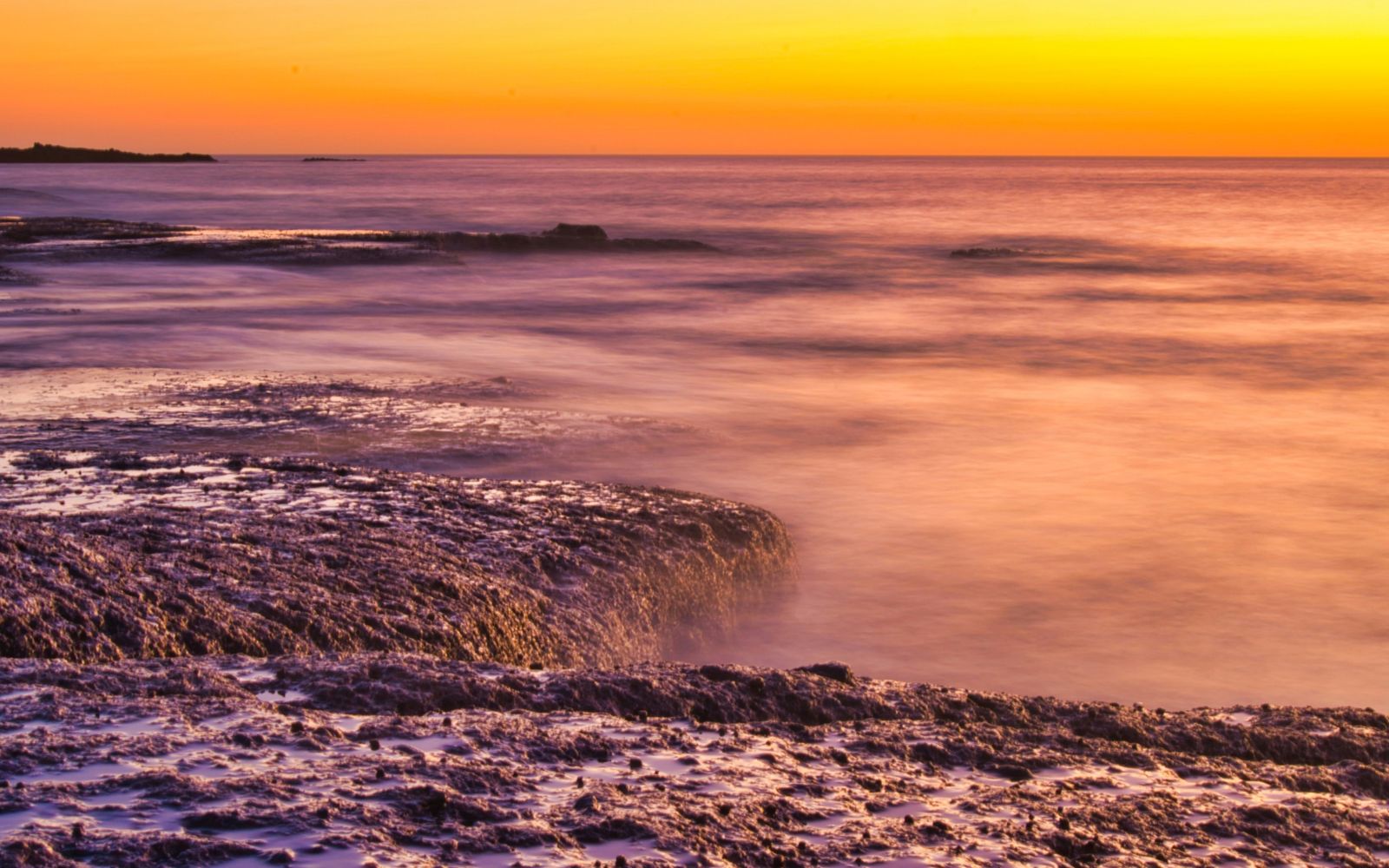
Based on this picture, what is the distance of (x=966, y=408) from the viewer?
13.9 m

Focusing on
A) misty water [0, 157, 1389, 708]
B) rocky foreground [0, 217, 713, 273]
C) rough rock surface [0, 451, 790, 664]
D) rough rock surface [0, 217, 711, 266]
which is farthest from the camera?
rough rock surface [0, 217, 711, 266]

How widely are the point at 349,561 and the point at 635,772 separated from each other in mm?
2537

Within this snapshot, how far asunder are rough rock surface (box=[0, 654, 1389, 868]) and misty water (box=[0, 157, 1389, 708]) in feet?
6.30

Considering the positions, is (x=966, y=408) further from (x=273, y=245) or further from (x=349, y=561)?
(x=273, y=245)

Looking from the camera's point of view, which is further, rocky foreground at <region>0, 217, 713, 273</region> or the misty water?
rocky foreground at <region>0, 217, 713, 273</region>

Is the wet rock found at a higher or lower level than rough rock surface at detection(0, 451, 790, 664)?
lower

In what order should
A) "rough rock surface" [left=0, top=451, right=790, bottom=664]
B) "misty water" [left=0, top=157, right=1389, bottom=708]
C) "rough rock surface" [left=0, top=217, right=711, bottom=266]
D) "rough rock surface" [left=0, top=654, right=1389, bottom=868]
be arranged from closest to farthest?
"rough rock surface" [left=0, top=654, right=1389, bottom=868], "rough rock surface" [left=0, top=451, right=790, bottom=664], "misty water" [left=0, top=157, right=1389, bottom=708], "rough rock surface" [left=0, top=217, right=711, bottom=266]

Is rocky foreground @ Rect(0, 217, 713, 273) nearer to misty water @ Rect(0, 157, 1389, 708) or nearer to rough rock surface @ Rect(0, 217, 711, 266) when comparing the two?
rough rock surface @ Rect(0, 217, 711, 266)

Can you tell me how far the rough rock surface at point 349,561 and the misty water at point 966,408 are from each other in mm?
547

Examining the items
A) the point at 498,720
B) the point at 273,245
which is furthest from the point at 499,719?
the point at 273,245

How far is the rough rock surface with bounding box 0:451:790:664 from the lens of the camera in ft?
16.4

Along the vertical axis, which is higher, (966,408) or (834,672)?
(966,408)

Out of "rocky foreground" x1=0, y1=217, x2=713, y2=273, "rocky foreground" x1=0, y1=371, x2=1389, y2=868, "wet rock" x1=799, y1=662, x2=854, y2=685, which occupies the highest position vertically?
"rocky foreground" x1=0, y1=217, x2=713, y2=273

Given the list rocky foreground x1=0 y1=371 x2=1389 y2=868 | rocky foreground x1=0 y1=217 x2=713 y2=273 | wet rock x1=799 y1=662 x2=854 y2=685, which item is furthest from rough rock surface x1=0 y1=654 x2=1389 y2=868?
rocky foreground x1=0 y1=217 x2=713 y2=273
